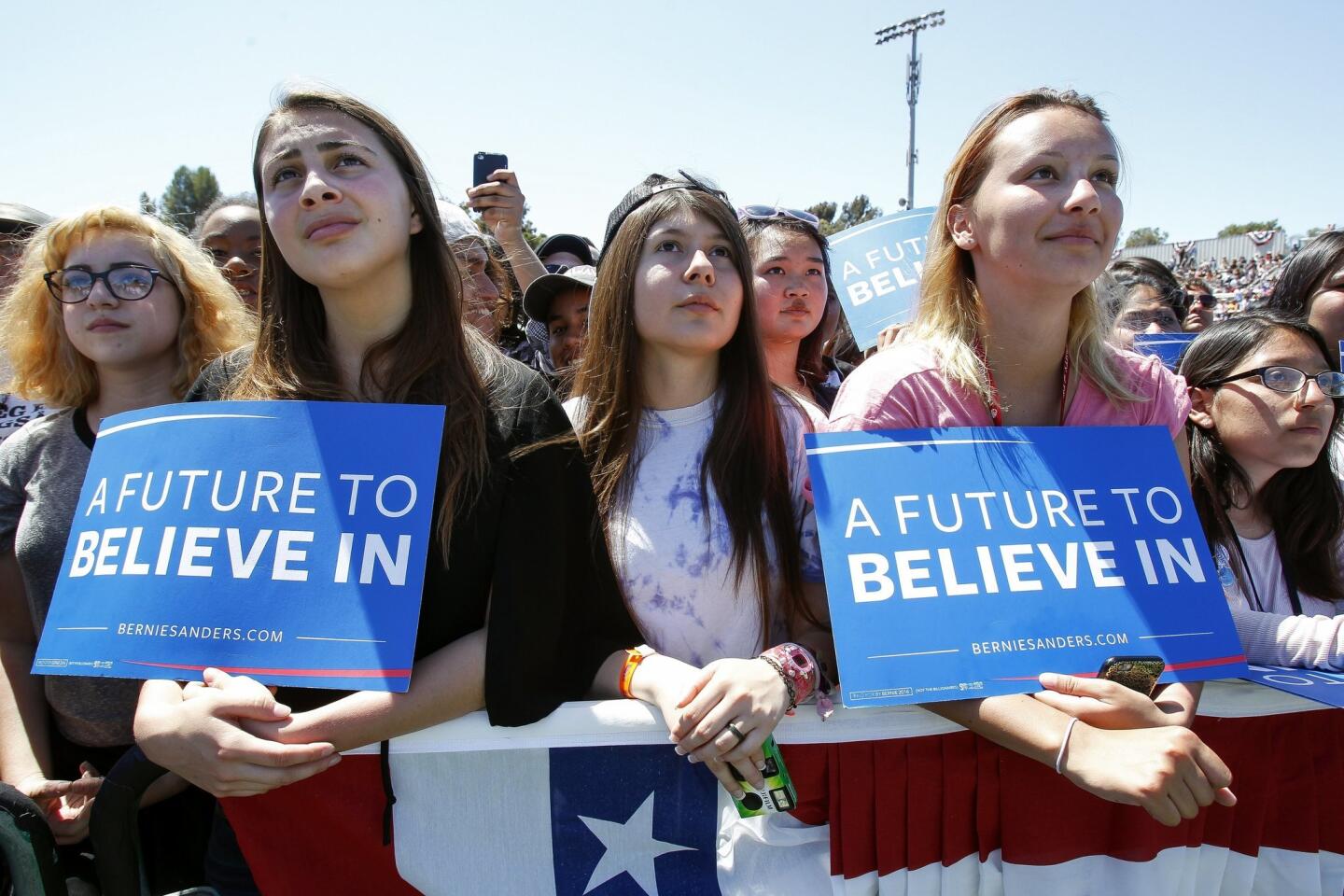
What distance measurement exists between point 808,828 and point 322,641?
1.03 m

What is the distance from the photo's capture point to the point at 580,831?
1586 mm

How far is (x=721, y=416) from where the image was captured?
1.95 meters

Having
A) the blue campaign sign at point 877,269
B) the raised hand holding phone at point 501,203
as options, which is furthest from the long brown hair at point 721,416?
the blue campaign sign at point 877,269

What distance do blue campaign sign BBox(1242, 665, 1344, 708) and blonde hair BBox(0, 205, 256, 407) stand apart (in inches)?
107

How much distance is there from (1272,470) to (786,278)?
1621 mm

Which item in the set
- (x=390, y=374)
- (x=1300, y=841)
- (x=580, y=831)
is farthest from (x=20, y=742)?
(x=1300, y=841)

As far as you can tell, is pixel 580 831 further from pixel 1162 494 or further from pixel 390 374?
pixel 1162 494

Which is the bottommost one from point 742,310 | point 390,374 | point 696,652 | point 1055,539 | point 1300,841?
point 1300,841

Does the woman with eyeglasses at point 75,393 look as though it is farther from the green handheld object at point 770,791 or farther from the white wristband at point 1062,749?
the white wristband at point 1062,749

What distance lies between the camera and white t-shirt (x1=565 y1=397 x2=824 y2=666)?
5.79 ft

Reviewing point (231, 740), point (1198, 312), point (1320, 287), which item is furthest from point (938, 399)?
point (1198, 312)

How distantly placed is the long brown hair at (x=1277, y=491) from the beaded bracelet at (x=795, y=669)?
125cm

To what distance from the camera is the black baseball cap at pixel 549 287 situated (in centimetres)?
324

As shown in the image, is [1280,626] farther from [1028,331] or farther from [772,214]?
[772,214]
